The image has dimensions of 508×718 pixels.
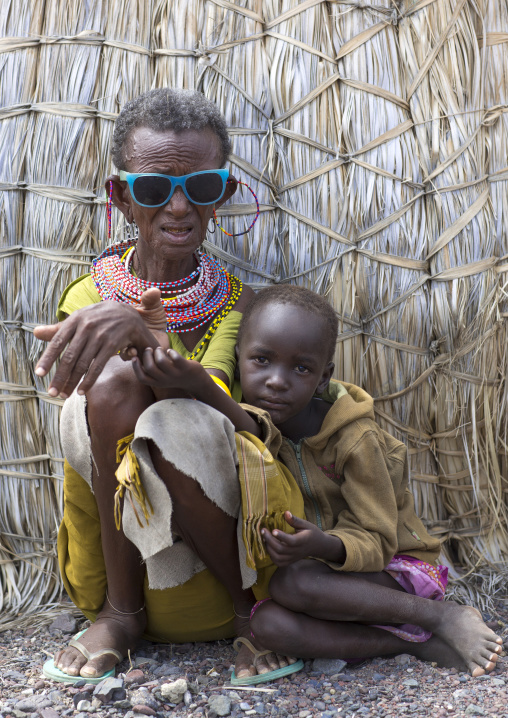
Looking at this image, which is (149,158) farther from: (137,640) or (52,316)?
(137,640)

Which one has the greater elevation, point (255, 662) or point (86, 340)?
point (86, 340)

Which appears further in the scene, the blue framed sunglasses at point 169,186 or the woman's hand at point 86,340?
the blue framed sunglasses at point 169,186

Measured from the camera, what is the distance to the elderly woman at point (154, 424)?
1706 mm

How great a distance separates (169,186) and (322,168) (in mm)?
598

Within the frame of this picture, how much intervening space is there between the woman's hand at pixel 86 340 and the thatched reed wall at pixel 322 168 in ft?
2.99

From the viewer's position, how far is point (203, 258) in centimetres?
234

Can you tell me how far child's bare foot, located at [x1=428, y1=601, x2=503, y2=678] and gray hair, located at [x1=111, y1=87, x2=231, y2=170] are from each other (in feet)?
4.68

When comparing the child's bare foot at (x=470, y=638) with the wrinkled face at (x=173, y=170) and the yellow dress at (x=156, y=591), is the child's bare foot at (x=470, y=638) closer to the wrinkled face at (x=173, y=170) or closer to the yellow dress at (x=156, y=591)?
the yellow dress at (x=156, y=591)

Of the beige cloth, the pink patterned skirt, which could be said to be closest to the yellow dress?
the beige cloth

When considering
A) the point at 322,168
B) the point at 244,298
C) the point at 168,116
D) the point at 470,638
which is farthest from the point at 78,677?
the point at 322,168

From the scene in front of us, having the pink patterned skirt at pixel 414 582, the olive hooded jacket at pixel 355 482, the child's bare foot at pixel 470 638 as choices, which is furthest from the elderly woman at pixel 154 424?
the child's bare foot at pixel 470 638

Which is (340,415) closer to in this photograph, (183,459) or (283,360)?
(283,360)

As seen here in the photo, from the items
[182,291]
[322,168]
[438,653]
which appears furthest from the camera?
[322,168]

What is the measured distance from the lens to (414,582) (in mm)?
2029
